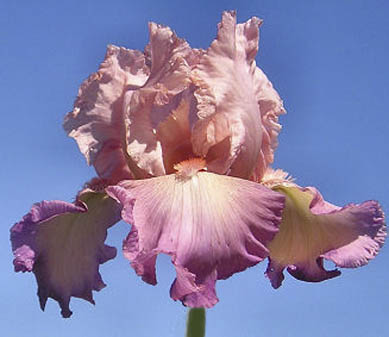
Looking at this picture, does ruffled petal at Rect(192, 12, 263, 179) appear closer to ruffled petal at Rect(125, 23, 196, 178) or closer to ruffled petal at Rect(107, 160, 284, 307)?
ruffled petal at Rect(125, 23, 196, 178)

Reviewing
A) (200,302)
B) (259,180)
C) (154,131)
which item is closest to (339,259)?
(259,180)

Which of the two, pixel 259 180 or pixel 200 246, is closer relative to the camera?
pixel 200 246

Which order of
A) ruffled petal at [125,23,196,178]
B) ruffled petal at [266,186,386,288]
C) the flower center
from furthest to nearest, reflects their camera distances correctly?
ruffled petal at [266,186,386,288] < ruffled petal at [125,23,196,178] < the flower center

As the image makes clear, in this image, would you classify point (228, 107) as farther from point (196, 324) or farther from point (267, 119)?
point (196, 324)

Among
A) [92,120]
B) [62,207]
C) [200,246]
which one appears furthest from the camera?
[92,120]

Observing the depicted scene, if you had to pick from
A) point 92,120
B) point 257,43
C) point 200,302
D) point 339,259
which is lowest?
point 200,302

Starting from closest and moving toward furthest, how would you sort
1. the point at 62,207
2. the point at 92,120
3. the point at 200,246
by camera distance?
the point at 200,246 → the point at 62,207 → the point at 92,120

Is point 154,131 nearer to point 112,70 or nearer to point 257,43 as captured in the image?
point 112,70

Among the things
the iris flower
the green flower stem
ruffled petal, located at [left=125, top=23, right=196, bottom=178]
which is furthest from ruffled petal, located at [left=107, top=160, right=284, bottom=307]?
the green flower stem

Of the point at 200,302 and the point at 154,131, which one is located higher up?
the point at 154,131
